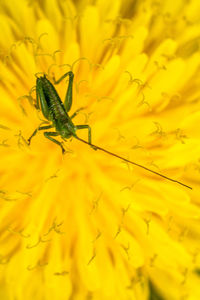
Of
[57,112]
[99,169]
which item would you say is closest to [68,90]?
[57,112]

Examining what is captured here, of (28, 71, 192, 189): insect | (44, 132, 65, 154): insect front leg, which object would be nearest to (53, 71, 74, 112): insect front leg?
(28, 71, 192, 189): insect

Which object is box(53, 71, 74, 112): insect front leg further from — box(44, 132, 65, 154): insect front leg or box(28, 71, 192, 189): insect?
box(44, 132, 65, 154): insect front leg

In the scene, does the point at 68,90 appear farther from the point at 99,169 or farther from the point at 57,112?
the point at 99,169

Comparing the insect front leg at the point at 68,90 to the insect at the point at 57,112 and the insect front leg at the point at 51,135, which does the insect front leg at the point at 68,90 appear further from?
the insect front leg at the point at 51,135

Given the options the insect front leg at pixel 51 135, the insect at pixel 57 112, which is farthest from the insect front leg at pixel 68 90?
the insect front leg at pixel 51 135

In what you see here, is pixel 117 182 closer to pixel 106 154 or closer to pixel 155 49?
pixel 106 154
